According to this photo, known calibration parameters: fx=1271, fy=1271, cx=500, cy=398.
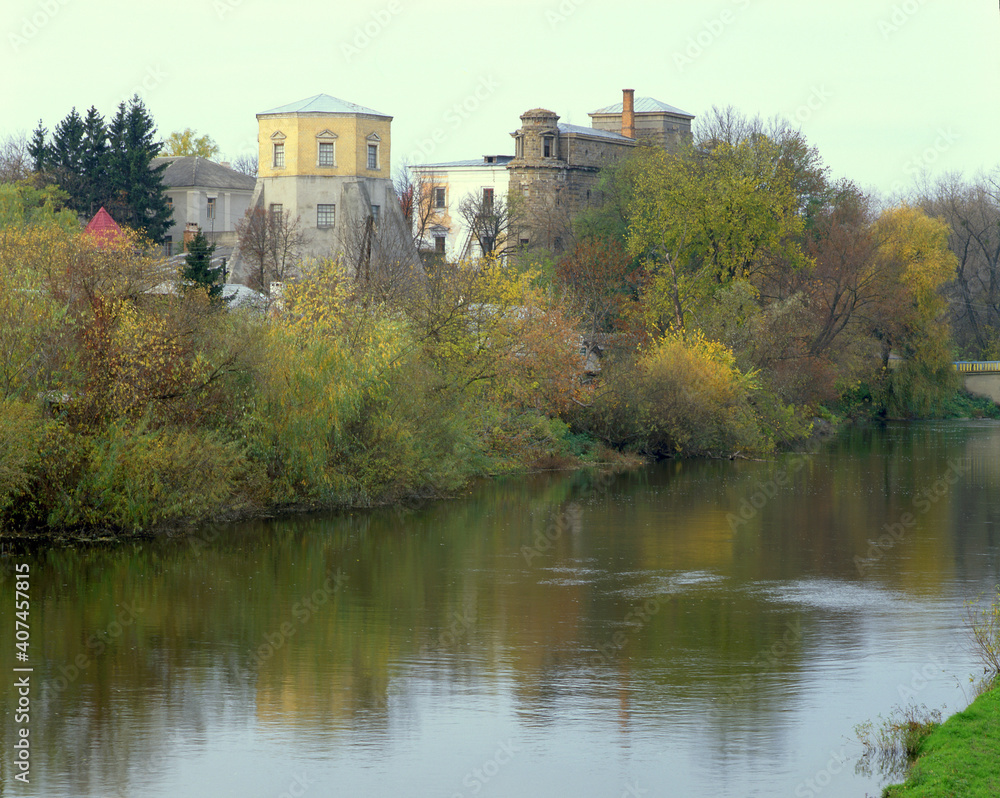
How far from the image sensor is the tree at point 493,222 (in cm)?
7462

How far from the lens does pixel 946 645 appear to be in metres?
17.3

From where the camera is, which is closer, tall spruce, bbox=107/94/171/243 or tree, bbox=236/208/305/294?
tree, bbox=236/208/305/294

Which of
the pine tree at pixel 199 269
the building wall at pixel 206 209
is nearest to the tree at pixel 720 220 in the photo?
the pine tree at pixel 199 269

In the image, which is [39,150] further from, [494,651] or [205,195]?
[494,651]

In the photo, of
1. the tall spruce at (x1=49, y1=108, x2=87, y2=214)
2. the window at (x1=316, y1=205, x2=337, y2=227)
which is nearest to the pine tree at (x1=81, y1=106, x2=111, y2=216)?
the tall spruce at (x1=49, y1=108, x2=87, y2=214)

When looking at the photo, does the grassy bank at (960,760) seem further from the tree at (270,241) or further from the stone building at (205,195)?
the stone building at (205,195)

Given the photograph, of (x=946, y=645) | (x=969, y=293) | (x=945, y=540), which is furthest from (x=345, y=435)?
(x=969, y=293)

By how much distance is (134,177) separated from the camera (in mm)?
71125

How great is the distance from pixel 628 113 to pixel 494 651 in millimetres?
73321

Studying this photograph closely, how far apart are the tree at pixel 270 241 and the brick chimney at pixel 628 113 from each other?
2838 cm
